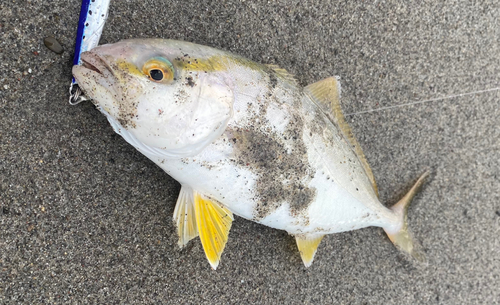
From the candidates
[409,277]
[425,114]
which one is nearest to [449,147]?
[425,114]

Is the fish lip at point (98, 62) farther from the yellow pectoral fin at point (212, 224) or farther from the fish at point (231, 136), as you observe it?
the yellow pectoral fin at point (212, 224)

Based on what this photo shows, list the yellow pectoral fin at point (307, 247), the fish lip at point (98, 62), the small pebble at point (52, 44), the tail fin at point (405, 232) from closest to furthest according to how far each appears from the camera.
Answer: the fish lip at point (98, 62) < the small pebble at point (52, 44) < the yellow pectoral fin at point (307, 247) < the tail fin at point (405, 232)

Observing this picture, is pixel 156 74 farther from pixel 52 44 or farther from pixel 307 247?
pixel 307 247

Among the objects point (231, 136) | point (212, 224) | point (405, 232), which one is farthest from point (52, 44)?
point (405, 232)

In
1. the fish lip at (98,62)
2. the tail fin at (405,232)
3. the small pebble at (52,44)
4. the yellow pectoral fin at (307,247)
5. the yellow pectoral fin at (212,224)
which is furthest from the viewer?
the tail fin at (405,232)

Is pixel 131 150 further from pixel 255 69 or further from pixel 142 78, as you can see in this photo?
pixel 255 69

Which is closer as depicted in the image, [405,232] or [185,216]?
[185,216]

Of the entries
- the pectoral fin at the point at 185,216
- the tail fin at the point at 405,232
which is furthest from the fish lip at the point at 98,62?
the tail fin at the point at 405,232

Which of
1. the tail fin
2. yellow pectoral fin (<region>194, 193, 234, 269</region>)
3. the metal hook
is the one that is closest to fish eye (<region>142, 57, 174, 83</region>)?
the metal hook
